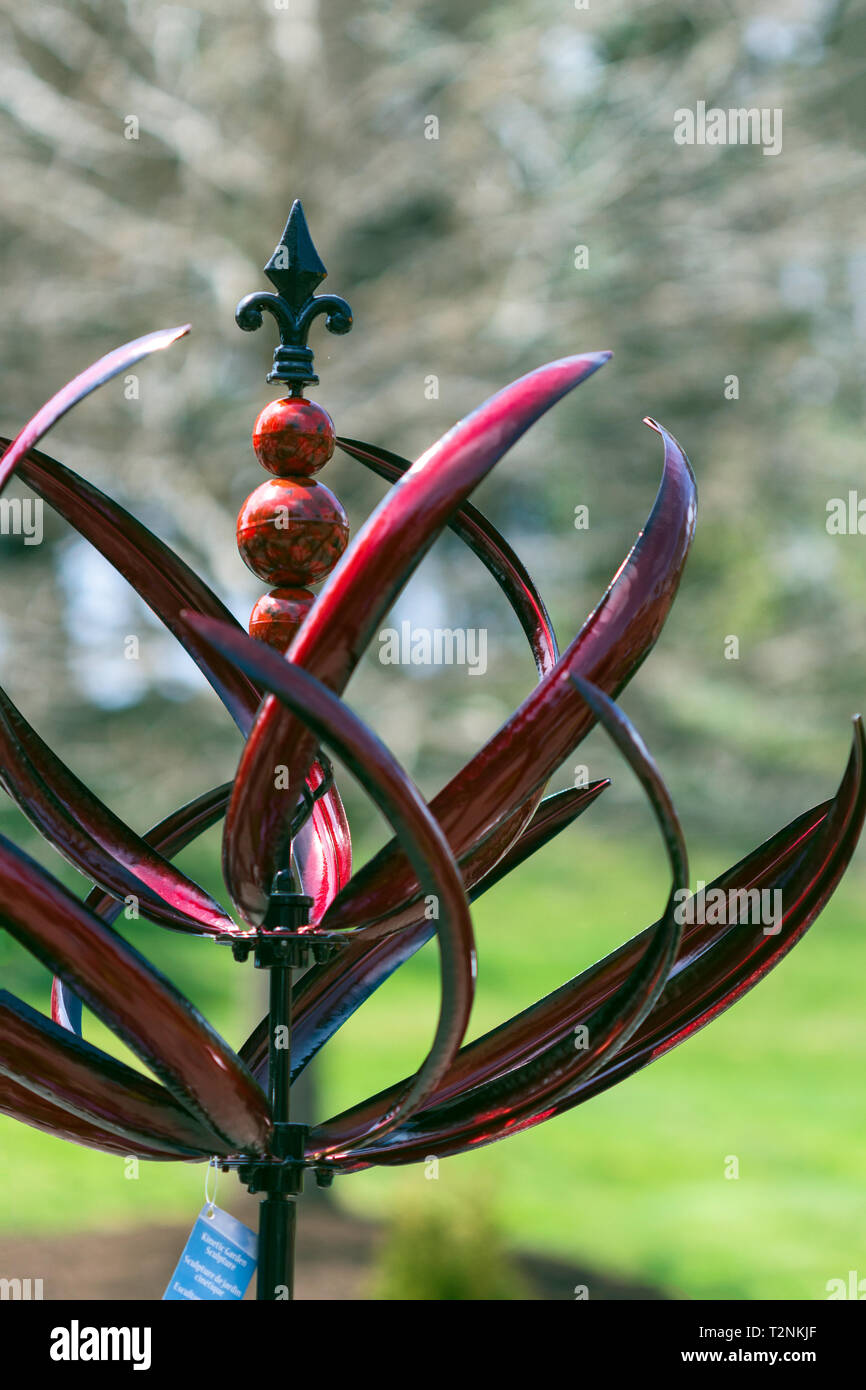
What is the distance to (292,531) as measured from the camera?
1.77m

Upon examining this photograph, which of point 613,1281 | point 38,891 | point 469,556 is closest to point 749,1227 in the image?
point 613,1281

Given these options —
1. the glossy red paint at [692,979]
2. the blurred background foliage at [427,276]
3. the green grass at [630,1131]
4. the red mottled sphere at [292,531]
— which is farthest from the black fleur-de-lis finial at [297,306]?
the blurred background foliage at [427,276]

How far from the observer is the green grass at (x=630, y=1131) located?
25.8 feet

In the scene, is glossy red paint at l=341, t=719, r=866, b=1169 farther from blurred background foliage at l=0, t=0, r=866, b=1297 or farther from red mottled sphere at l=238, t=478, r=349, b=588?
blurred background foliage at l=0, t=0, r=866, b=1297

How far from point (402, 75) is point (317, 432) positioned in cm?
557

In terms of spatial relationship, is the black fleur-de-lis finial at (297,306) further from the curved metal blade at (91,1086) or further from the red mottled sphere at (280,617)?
the curved metal blade at (91,1086)

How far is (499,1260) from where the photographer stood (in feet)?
18.6

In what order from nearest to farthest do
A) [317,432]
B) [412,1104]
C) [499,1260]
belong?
1. [412,1104]
2. [317,432]
3. [499,1260]

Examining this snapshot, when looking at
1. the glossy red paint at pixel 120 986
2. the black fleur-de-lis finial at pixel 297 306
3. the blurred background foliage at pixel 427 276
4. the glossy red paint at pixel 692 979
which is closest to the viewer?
the glossy red paint at pixel 120 986

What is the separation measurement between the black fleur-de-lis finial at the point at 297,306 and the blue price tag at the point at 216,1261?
1.00m

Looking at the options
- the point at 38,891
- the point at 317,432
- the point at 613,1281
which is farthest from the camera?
the point at 613,1281

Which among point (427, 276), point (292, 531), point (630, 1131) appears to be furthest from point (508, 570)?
point (630, 1131)

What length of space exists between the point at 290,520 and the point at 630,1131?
8247mm
